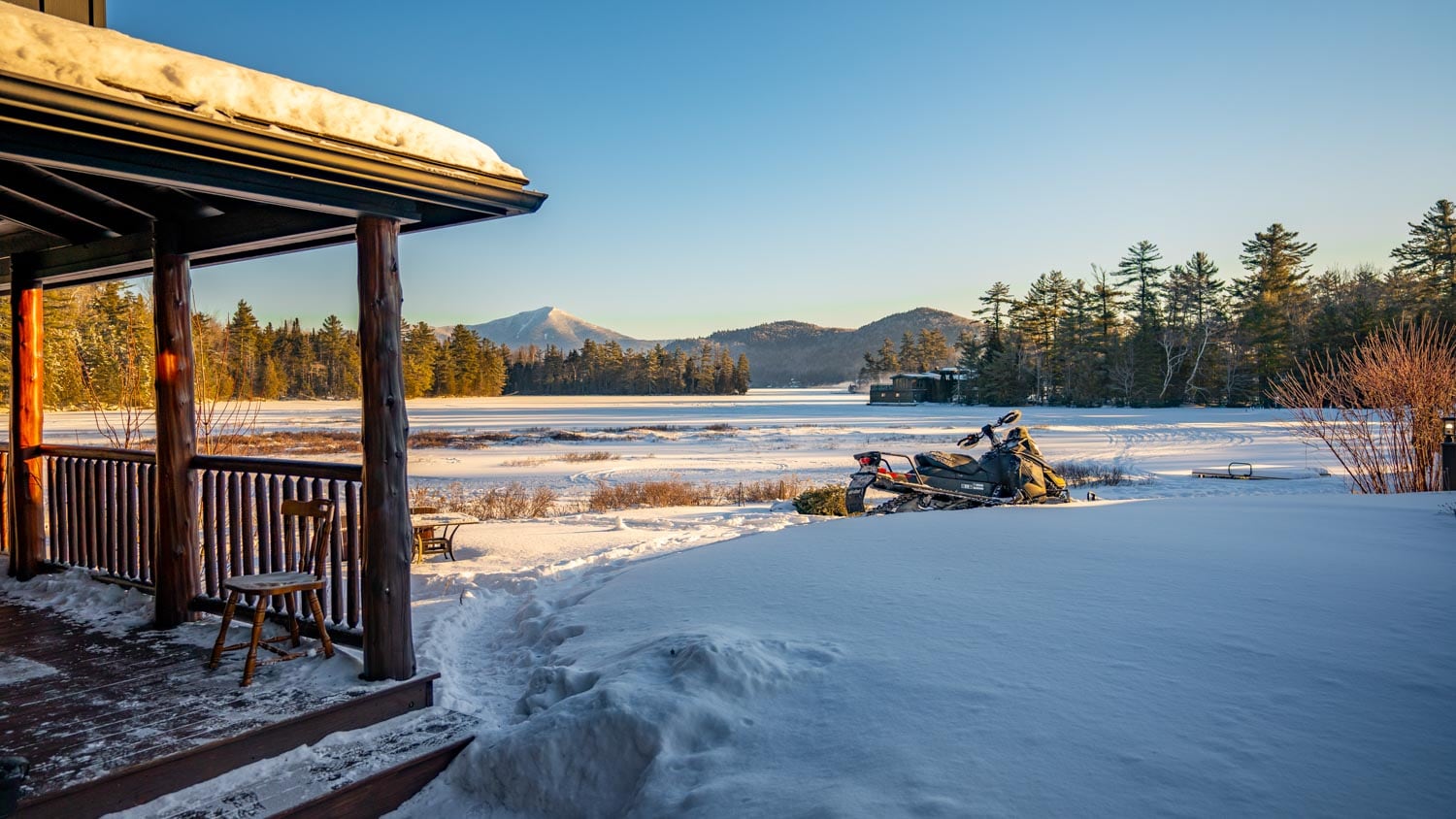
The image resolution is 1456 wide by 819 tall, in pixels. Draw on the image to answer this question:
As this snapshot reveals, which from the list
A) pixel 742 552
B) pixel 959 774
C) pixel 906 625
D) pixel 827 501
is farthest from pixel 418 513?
pixel 959 774

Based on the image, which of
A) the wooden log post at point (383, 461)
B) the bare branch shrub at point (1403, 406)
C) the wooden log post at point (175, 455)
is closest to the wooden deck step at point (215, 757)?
the wooden log post at point (383, 461)

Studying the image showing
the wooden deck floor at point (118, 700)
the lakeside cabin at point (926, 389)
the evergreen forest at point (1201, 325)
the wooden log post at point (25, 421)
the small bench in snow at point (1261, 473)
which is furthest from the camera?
the lakeside cabin at point (926, 389)

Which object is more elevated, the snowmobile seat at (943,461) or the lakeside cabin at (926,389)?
the lakeside cabin at (926,389)

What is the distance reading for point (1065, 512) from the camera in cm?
790

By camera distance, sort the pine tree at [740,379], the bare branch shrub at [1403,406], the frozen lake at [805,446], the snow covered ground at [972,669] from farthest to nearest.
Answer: the pine tree at [740,379], the frozen lake at [805,446], the bare branch shrub at [1403,406], the snow covered ground at [972,669]

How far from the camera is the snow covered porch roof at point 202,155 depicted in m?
2.64

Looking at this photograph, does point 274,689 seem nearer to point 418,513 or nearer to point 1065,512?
point 418,513

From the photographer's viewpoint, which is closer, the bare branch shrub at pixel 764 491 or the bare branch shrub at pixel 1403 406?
the bare branch shrub at pixel 1403 406

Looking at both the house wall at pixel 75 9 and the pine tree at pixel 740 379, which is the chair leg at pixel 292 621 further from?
the pine tree at pixel 740 379

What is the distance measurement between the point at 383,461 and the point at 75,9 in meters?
3.50

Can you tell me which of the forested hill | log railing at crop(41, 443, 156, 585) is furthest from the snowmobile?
the forested hill

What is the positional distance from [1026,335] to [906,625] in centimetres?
6172

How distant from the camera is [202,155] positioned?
9.79ft

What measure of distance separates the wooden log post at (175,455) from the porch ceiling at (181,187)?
303mm
